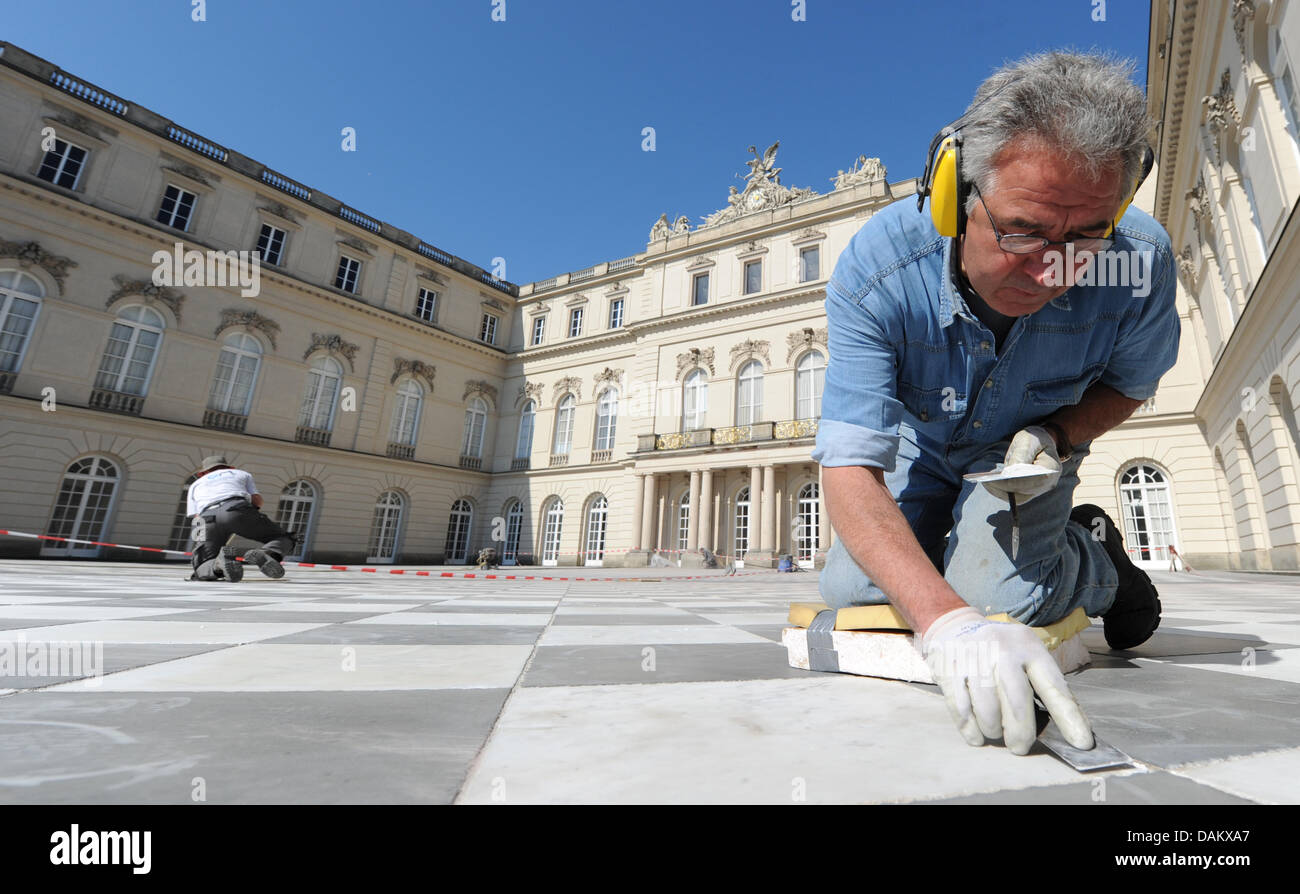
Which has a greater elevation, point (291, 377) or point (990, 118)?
point (291, 377)

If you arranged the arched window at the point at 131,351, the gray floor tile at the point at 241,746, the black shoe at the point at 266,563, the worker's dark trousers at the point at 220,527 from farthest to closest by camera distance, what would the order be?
the arched window at the point at 131,351 → the black shoe at the point at 266,563 → the worker's dark trousers at the point at 220,527 → the gray floor tile at the point at 241,746

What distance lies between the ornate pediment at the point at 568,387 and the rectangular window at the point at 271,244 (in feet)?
32.3

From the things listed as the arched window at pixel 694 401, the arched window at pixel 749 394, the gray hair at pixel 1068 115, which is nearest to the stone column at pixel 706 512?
the arched window at pixel 694 401

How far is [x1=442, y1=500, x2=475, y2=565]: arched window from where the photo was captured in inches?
827

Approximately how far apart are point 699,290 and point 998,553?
19.9 metres

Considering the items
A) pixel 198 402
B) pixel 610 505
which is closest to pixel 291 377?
pixel 198 402

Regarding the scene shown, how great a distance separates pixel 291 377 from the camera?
17000 millimetres

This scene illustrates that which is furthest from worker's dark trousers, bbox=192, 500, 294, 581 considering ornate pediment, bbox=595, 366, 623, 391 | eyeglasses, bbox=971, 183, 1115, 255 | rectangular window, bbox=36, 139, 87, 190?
ornate pediment, bbox=595, 366, 623, 391

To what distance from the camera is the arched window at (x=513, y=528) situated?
2145cm

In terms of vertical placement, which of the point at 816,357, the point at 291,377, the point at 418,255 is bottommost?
the point at 291,377

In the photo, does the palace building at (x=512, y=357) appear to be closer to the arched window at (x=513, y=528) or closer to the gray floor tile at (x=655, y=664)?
the arched window at (x=513, y=528)

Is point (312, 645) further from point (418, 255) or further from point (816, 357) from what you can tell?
point (418, 255)

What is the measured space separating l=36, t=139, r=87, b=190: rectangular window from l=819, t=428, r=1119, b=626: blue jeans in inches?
793
